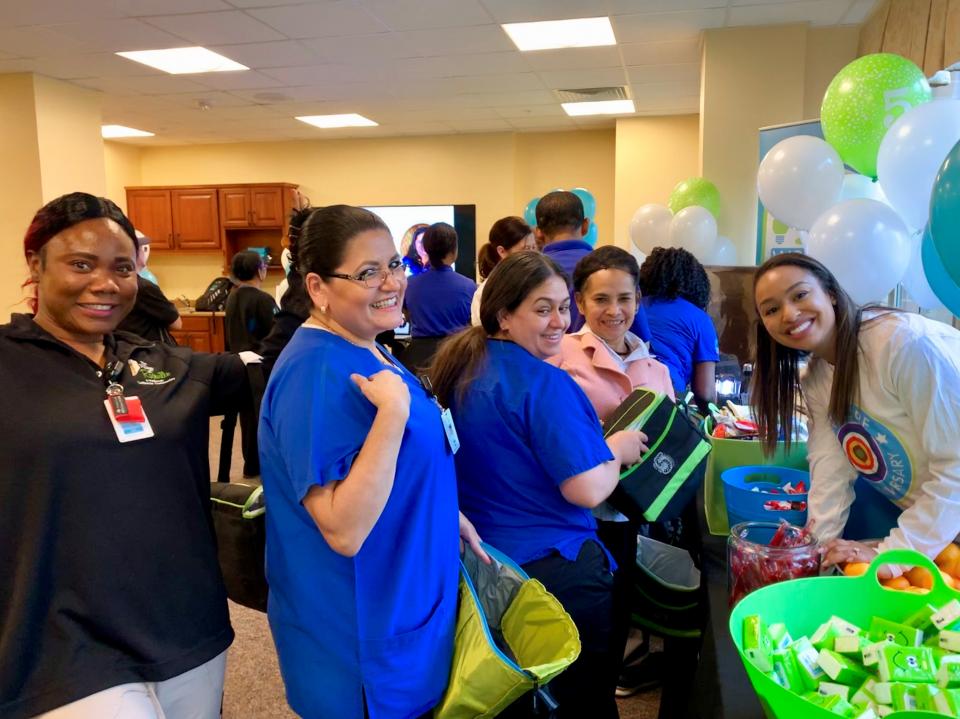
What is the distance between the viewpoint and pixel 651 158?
7.64m

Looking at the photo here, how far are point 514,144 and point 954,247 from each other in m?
7.56

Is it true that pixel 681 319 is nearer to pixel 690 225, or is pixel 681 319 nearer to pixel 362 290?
pixel 690 225

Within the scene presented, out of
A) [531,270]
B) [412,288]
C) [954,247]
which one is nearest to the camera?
[954,247]

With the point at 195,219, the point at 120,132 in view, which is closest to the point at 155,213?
the point at 195,219

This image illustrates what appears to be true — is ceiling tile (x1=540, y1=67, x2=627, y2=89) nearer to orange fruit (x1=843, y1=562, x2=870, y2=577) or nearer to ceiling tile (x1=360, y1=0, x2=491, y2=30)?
ceiling tile (x1=360, y1=0, x2=491, y2=30)

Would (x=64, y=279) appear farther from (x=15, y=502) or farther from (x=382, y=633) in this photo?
(x=382, y=633)

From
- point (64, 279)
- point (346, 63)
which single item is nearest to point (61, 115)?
point (346, 63)

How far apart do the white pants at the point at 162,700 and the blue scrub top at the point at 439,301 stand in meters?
3.17

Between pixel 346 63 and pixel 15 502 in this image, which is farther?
pixel 346 63

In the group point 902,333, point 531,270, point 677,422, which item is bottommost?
point 677,422

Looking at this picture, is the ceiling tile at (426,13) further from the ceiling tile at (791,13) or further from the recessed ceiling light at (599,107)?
the recessed ceiling light at (599,107)

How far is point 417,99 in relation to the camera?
257 inches

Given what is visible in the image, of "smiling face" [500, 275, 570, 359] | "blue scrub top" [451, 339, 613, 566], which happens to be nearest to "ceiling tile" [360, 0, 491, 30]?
"smiling face" [500, 275, 570, 359]

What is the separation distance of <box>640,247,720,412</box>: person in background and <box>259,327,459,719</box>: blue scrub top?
1.83 m
